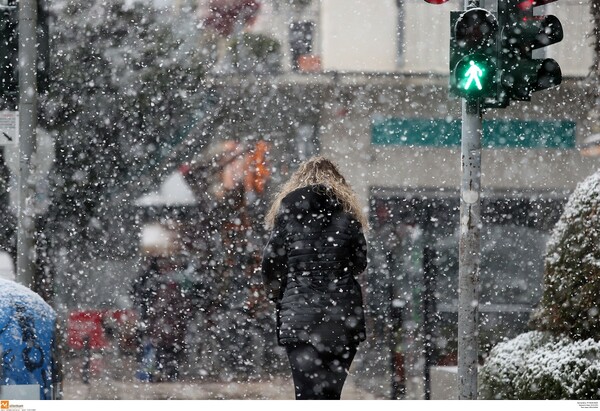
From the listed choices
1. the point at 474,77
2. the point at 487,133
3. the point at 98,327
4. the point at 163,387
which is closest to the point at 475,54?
the point at 474,77

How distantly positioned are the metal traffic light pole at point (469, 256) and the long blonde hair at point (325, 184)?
2.26 ft

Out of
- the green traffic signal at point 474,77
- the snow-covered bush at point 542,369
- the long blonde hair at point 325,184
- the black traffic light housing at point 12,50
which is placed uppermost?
the black traffic light housing at point 12,50

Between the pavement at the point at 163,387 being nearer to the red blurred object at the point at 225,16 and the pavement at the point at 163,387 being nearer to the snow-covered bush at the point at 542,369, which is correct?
the snow-covered bush at the point at 542,369

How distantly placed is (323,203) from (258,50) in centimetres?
658

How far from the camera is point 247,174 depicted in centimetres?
1212

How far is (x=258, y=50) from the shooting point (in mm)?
12234

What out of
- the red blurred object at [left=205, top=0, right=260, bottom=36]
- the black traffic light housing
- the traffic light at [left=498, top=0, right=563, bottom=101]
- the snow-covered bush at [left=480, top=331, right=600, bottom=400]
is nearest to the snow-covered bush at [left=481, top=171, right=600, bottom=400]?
the snow-covered bush at [left=480, top=331, right=600, bottom=400]

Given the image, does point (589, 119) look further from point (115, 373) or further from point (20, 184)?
point (20, 184)

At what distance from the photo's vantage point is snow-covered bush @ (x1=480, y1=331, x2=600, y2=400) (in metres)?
6.43

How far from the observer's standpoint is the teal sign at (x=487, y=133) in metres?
12.6

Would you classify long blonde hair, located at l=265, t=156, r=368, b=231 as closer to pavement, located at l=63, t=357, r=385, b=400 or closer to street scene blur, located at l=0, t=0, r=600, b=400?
pavement, located at l=63, t=357, r=385, b=400

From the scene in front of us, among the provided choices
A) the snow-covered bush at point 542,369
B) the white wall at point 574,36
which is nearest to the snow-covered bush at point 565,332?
the snow-covered bush at point 542,369

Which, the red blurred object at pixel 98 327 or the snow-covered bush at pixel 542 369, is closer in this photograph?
the snow-covered bush at pixel 542 369
